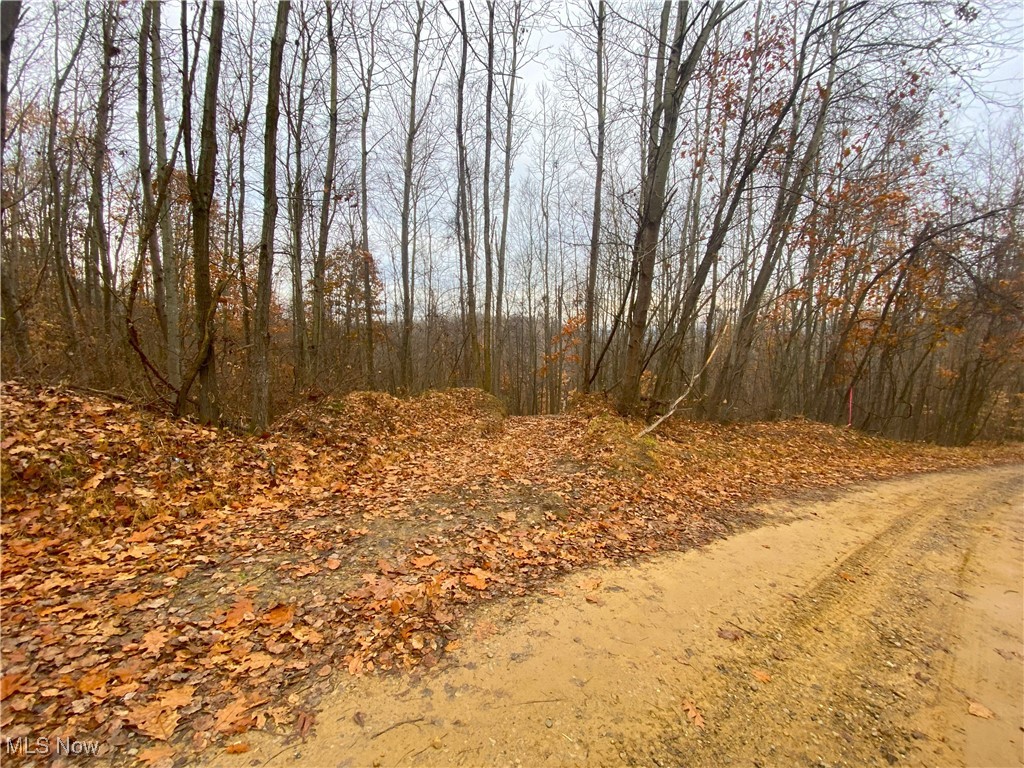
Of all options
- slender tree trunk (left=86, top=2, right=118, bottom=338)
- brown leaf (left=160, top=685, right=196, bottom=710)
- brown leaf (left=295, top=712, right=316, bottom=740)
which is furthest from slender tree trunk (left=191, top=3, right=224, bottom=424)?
brown leaf (left=295, top=712, right=316, bottom=740)

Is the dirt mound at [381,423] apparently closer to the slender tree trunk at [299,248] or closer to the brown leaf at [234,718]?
the slender tree trunk at [299,248]

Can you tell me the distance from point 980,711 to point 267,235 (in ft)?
30.4

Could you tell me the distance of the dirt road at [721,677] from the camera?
2.29 m

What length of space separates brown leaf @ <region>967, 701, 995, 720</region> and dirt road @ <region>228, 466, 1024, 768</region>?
0.01 meters

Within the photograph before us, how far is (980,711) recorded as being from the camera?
8.43 ft

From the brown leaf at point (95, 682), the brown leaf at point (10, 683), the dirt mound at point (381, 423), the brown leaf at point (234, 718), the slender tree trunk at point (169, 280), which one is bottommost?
the brown leaf at point (234, 718)

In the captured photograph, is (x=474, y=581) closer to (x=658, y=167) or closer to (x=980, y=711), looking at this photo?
(x=980, y=711)

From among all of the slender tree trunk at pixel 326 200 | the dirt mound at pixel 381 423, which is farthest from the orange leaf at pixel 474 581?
the slender tree trunk at pixel 326 200

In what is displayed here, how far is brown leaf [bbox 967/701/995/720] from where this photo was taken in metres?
2.54

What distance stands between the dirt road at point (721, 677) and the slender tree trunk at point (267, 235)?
597 centimetres

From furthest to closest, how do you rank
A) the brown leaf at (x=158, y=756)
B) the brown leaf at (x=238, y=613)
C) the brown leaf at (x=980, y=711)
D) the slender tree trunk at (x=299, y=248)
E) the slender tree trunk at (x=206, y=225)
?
1. the slender tree trunk at (x=299, y=248)
2. the slender tree trunk at (x=206, y=225)
3. the brown leaf at (x=238, y=613)
4. the brown leaf at (x=980, y=711)
5. the brown leaf at (x=158, y=756)

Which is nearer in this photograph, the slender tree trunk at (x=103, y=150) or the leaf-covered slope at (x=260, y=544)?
the leaf-covered slope at (x=260, y=544)

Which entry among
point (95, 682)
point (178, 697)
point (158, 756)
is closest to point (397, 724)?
point (158, 756)

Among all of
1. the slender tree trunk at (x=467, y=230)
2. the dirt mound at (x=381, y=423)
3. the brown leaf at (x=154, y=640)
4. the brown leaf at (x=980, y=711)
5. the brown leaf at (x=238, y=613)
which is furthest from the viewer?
the slender tree trunk at (x=467, y=230)
